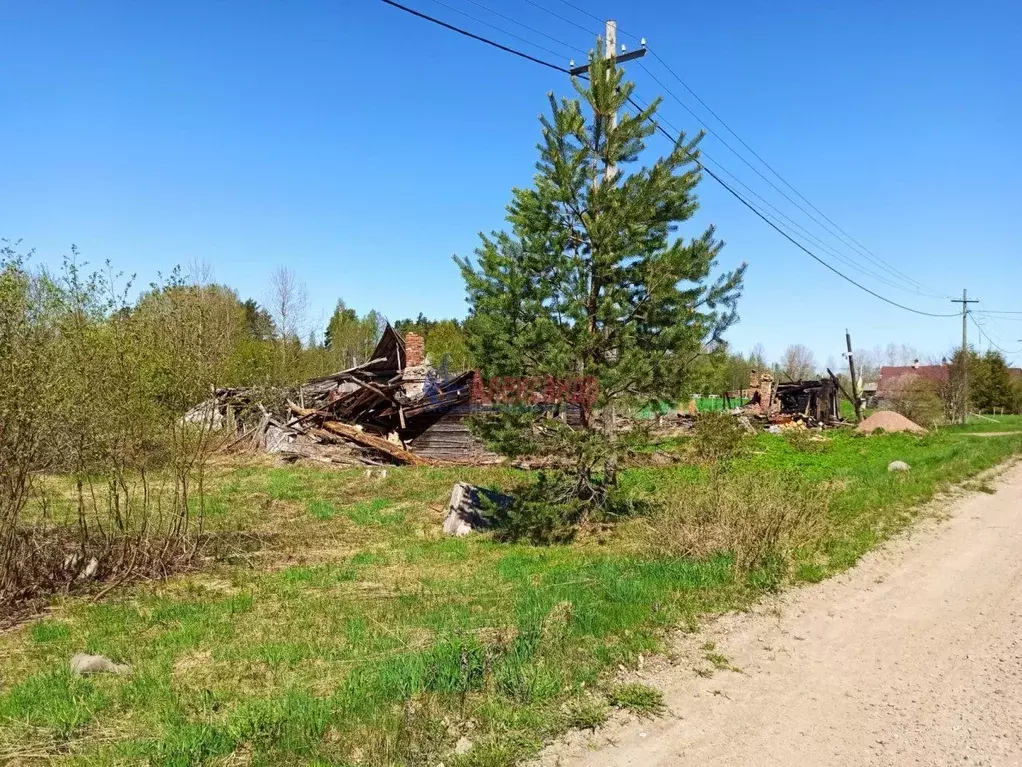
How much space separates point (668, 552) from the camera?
8.23 meters

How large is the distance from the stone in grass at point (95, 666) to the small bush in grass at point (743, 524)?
5832 mm

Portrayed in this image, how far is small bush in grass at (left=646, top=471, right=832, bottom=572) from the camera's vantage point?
7.80 metres

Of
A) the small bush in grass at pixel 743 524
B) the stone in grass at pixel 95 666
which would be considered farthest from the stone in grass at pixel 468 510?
the stone in grass at pixel 95 666

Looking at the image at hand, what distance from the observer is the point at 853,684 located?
479 cm

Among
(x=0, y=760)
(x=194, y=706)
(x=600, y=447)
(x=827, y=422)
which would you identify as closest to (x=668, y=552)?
(x=600, y=447)

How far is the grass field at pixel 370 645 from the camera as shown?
4.00 metres

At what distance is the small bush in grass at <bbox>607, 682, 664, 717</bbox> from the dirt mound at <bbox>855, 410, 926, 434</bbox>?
2851 cm

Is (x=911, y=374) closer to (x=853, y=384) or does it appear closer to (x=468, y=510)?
(x=853, y=384)

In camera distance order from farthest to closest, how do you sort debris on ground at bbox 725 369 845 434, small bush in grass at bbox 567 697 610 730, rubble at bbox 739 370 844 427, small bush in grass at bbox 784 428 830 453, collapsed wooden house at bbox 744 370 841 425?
collapsed wooden house at bbox 744 370 841 425
rubble at bbox 739 370 844 427
debris on ground at bbox 725 369 845 434
small bush in grass at bbox 784 428 830 453
small bush in grass at bbox 567 697 610 730

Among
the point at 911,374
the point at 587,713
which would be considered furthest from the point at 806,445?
the point at 911,374

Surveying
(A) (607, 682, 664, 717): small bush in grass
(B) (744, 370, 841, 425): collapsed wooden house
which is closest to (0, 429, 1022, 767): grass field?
(A) (607, 682, 664, 717): small bush in grass

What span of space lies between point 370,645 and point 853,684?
3789 millimetres

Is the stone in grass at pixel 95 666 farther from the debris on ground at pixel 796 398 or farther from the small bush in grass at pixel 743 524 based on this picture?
the debris on ground at pixel 796 398

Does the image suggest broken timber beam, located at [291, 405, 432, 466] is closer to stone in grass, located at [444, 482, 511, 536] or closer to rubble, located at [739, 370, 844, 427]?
stone in grass, located at [444, 482, 511, 536]
